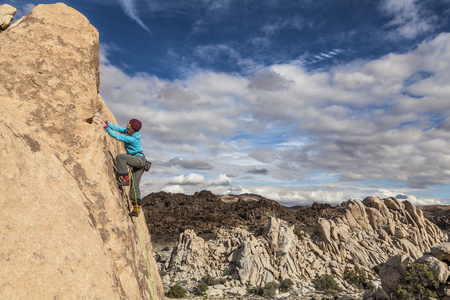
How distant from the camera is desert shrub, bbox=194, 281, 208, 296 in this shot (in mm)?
32581

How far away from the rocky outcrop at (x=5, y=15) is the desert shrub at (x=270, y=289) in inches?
1301

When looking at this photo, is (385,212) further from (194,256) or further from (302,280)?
(194,256)

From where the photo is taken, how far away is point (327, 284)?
34.6 metres

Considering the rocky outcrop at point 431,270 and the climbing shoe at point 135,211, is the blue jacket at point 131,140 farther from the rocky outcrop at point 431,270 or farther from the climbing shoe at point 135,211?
the rocky outcrop at point 431,270

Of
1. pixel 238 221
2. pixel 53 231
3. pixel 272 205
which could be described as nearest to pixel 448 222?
pixel 272 205

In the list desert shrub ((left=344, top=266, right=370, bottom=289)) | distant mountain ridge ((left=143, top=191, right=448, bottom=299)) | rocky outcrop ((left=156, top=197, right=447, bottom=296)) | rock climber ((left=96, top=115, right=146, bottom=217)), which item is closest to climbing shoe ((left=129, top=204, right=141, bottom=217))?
rock climber ((left=96, top=115, right=146, bottom=217))

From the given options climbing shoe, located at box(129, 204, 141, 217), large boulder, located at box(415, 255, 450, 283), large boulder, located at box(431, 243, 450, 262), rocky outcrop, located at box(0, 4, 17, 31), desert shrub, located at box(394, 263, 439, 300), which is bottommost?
desert shrub, located at box(394, 263, 439, 300)

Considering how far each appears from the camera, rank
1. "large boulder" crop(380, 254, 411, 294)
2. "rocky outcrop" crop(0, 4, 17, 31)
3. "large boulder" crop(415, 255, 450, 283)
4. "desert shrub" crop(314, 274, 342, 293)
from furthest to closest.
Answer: "desert shrub" crop(314, 274, 342, 293) → "large boulder" crop(380, 254, 411, 294) → "large boulder" crop(415, 255, 450, 283) → "rocky outcrop" crop(0, 4, 17, 31)

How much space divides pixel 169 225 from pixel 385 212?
2109 inches

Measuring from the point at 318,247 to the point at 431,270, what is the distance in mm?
17341

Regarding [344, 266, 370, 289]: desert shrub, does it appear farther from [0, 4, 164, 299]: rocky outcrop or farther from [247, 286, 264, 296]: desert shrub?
[0, 4, 164, 299]: rocky outcrop

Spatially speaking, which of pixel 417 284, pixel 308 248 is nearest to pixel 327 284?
pixel 308 248

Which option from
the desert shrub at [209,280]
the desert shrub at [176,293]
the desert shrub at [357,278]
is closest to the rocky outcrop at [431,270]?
the desert shrub at [357,278]

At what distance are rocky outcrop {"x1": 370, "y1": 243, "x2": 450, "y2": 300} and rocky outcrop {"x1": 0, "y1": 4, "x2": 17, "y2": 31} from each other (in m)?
32.3
